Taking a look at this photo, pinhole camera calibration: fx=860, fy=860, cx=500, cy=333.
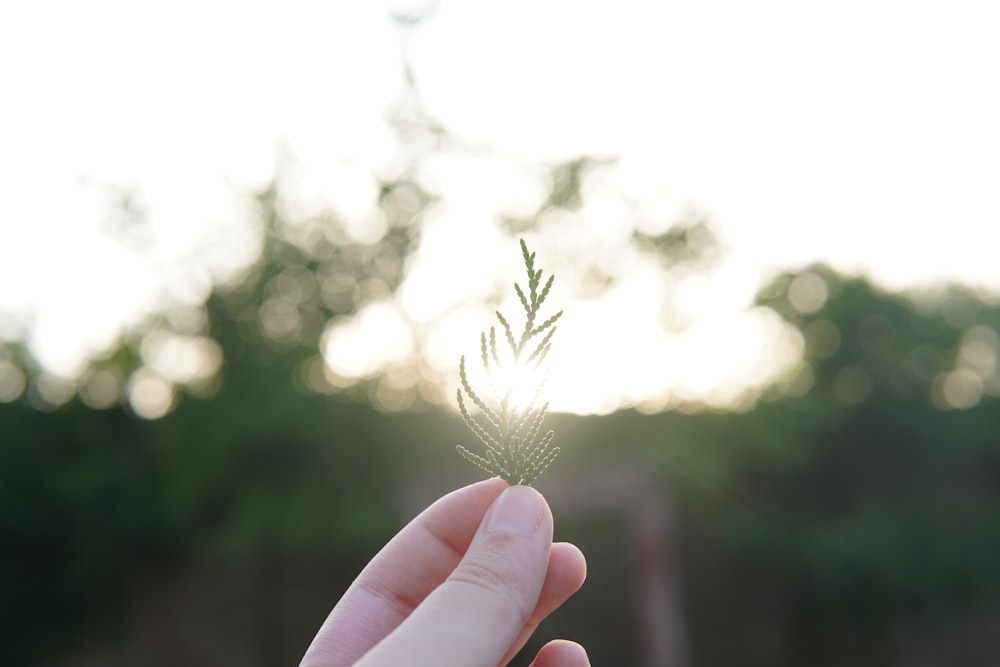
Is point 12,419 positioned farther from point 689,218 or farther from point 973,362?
point 973,362

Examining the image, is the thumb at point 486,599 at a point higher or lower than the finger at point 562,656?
higher

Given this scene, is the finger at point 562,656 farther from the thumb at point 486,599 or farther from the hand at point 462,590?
the thumb at point 486,599

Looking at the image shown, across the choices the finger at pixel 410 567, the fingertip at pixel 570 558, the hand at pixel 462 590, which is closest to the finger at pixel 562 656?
the hand at pixel 462 590

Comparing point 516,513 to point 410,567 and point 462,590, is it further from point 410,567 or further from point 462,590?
point 410,567

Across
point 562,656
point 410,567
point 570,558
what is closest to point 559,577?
point 570,558

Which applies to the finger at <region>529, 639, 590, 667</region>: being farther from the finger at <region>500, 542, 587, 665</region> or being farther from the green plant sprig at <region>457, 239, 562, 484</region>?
the green plant sprig at <region>457, 239, 562, 484</region>

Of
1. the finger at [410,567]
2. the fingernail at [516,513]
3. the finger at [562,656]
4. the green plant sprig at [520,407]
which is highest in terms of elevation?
the green plant sprig at [520,407]

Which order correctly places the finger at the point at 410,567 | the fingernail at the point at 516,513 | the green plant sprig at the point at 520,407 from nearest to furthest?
the fingernail at the point at 516,513 → the green plant sprig at the point at 520,407 → the finger at the point at 410,567

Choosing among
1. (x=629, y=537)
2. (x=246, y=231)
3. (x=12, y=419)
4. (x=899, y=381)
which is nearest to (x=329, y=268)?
(x=246, y=231)
